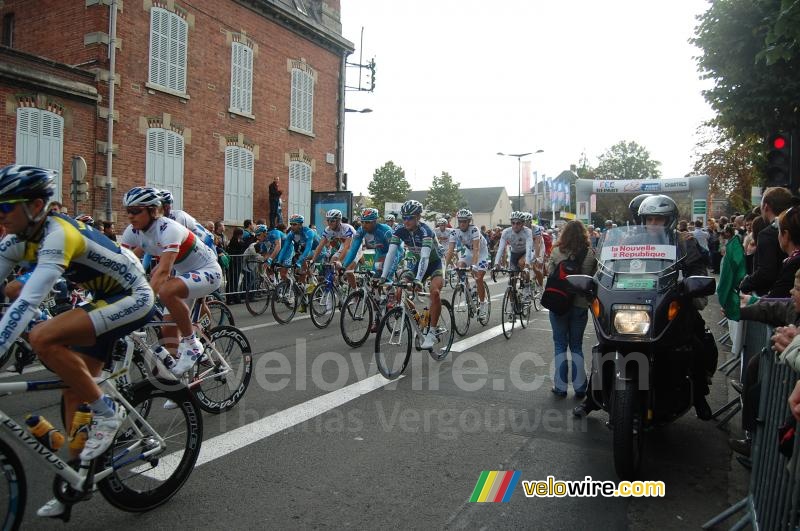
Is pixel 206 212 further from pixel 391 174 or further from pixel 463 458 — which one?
pixel 391 174

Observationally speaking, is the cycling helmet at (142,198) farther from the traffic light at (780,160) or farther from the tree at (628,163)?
the tree at (628,163)

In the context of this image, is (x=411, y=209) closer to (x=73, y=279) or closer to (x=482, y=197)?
(x=73, y=279)

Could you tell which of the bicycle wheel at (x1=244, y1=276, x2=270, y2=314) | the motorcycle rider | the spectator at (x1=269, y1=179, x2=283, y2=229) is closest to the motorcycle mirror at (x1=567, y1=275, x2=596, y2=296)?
the motorcycle rider

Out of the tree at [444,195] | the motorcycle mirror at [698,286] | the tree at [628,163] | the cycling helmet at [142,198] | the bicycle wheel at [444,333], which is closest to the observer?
the motorcycle mirror at [698,286]

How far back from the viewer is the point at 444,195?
3314 inches

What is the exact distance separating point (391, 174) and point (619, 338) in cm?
7330

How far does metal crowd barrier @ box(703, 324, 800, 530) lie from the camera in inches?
109

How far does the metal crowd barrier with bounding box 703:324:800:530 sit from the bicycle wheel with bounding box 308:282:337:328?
773cm

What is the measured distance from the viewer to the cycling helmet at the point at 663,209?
4.98 m

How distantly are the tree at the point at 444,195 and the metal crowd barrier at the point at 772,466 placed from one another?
8015 cm

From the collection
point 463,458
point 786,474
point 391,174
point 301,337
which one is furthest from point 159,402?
point 391,174

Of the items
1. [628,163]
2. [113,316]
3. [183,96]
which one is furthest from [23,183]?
[628,163]

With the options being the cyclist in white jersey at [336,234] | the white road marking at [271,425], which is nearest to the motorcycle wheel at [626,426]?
the white road marking at [271,425]

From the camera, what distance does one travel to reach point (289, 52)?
79.3 ft
